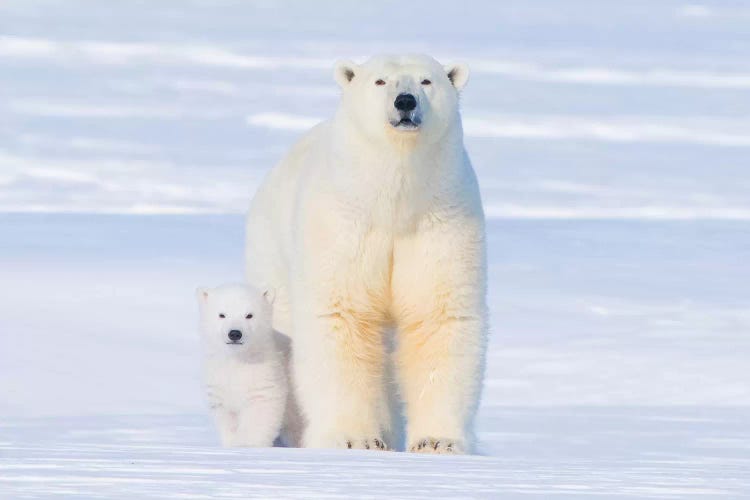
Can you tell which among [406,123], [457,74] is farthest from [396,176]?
[457,74]

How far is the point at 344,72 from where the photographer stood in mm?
7027

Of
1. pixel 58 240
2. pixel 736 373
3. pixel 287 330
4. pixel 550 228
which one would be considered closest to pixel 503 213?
pixel 550 228

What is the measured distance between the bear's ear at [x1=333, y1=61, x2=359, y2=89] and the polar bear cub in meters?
0.84

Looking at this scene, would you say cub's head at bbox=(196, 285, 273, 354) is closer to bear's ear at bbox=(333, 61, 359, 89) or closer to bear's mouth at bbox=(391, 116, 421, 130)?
bear's ear at bbox=(333, 61, 359, 89)

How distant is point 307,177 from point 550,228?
7267 millimetres

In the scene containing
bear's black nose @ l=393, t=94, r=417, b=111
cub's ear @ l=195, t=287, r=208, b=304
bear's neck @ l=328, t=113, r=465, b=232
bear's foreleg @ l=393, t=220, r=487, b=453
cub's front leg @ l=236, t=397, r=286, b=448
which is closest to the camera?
bear's black nose @ l=393, t=94, r=417, b=111

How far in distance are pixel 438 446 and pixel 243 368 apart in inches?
32.0

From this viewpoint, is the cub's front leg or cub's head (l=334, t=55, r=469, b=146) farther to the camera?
the cub's front leg

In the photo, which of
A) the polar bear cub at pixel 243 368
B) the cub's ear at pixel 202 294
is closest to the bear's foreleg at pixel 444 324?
the polar bear cub at pixel 243 368

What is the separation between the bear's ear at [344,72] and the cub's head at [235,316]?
0.84 m

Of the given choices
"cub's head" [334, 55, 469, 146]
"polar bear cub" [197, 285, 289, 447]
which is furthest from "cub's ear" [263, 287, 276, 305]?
"cub's head" [334, 55, 469, 146]

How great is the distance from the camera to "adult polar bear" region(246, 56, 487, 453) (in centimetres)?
682

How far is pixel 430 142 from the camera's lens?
6.77 metres

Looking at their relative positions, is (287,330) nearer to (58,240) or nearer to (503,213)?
(58,240)
